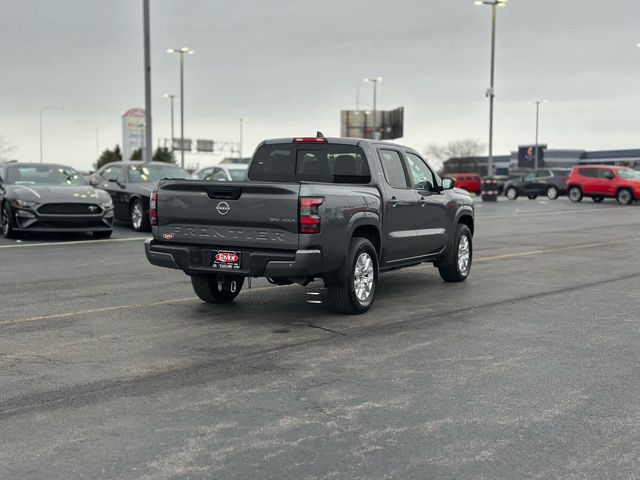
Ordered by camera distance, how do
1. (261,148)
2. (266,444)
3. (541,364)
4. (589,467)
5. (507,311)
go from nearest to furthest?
(589,467)
(266,444)
(541,364)
(507,311)
(261,148)

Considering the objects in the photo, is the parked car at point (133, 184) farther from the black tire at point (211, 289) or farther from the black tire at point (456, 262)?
the black tire at point (211, 289)

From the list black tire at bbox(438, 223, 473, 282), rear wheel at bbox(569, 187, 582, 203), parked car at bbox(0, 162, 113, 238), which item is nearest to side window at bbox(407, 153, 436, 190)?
black tire at bbox(438, 223, 473, 282)

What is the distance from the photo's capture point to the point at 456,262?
10.9m

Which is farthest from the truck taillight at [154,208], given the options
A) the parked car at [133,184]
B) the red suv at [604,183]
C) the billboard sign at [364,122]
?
the billboard sign at [364,122]

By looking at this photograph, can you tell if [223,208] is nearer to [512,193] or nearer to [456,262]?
[456,262]

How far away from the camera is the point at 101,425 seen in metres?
4.73

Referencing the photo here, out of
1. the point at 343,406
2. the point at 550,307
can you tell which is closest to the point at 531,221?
the point at 550,307

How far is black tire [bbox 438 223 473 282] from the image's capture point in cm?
1078

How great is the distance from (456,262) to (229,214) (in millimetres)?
4103

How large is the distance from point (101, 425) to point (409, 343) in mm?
3100

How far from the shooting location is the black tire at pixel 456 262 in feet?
35.4

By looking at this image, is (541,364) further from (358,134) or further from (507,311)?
(358,134)

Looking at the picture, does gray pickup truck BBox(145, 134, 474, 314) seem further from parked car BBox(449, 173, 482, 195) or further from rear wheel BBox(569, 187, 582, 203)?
parked car BBox(449, 173, 482, 195)

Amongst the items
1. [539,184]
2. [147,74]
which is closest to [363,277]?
[147,74]
